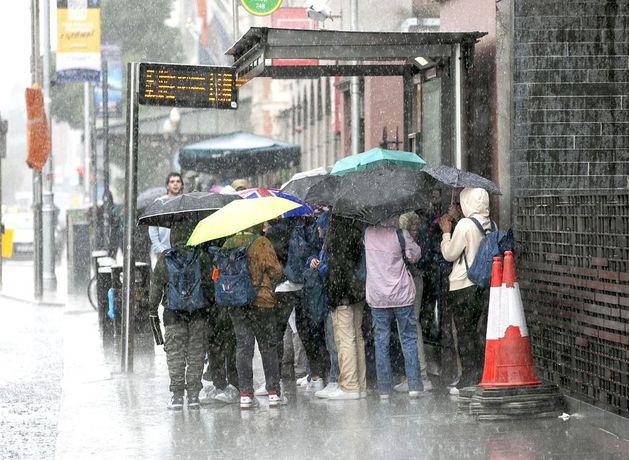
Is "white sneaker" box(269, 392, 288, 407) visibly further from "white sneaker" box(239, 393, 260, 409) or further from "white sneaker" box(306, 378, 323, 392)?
"white sneaker" box(306, 378, 323, 392)

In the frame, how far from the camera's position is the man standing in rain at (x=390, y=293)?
11.9 meters

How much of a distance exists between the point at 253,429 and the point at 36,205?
2047cm

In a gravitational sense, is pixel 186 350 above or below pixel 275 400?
above

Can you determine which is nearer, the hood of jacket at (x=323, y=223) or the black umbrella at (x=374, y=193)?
the black umbrella at (x=374, y=193)

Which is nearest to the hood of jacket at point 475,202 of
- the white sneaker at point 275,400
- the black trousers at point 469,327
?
the black trousers at point 469,327

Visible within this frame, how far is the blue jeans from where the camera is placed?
12.0 meters

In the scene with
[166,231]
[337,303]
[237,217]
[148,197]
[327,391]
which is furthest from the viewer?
[148,197]

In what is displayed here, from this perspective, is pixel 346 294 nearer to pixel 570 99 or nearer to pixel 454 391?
pixel 454 391

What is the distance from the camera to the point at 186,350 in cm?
1192

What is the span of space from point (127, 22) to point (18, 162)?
4515 inches

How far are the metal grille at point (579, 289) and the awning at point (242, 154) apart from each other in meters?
16.9

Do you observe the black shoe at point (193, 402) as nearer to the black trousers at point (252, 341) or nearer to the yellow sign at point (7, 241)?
the black trousers at point (252, 341)

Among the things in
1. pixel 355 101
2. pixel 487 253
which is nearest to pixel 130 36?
pixel 355 101

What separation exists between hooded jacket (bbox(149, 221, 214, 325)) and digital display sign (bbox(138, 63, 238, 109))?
2.43 metres
